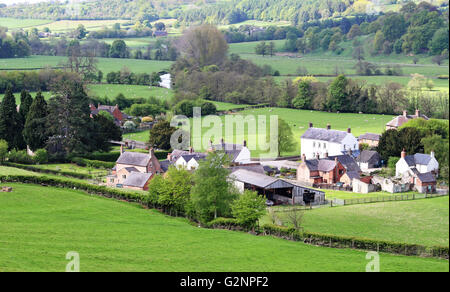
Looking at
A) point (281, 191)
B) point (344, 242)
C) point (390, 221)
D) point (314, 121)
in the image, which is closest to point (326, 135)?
point (281, 191)

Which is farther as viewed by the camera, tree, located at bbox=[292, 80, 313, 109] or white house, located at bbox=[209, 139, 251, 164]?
tree, located at bbox=[292, 80, 313, 109]

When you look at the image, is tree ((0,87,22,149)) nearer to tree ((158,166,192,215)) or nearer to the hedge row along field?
tree ((158,166,192,215))

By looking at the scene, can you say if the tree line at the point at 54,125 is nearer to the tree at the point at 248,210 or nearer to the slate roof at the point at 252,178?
the slate roof at the point at 252,178

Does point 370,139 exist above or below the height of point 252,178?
above

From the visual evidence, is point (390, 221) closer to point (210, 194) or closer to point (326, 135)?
point (210, 194)

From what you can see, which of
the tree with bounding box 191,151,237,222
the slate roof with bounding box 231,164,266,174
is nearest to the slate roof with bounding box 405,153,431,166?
the slate roof with bounding box 231,164,266,174

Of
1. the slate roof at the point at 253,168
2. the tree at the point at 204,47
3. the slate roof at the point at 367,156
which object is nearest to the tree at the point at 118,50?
the tree at the point at 204,47
